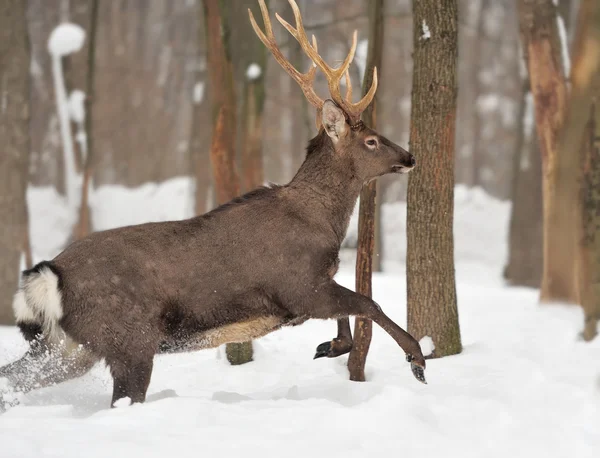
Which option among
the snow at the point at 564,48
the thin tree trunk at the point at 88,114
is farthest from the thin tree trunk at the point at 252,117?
the thin tree trunk at the point at 88,114

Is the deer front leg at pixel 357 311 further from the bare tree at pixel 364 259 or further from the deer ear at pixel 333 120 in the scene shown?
the deer ear at pixel 333 120

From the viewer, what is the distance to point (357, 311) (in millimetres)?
5930

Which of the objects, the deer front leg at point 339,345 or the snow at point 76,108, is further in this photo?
the snow at point 76,108

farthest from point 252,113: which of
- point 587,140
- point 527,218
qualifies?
point 587,140

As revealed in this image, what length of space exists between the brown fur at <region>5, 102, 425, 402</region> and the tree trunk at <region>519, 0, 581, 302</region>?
4758 millimetres

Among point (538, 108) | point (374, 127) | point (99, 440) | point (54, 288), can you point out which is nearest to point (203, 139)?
point (538, 108)

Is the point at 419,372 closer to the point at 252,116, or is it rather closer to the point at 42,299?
the point at 42,299

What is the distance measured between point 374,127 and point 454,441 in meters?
3.09

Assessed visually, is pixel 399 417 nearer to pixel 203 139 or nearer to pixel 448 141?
pixel 448 141

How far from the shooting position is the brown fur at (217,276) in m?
5.48

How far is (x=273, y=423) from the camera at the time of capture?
466 centimetres

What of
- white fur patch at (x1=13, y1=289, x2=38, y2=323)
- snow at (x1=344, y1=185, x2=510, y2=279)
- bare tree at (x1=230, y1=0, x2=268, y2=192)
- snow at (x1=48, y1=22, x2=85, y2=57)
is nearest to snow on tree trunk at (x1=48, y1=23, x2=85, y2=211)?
snow at (x1=48, y1=22, x2=85, y2=57)

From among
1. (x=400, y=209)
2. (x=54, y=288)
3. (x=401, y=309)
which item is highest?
(x=54, y=288)

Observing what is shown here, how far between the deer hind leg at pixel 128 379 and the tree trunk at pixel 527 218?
408 inches
